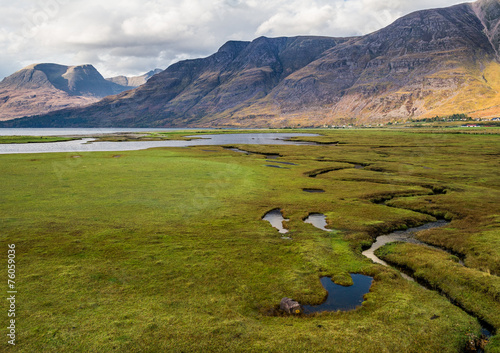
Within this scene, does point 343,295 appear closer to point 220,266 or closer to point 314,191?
point 220,266

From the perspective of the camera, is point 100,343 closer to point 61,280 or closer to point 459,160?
point 61,280

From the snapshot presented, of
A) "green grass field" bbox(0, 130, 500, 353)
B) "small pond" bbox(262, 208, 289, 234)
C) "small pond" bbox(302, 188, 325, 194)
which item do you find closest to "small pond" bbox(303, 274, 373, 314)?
"green grass field" bbox(0, 130, 500, 353)

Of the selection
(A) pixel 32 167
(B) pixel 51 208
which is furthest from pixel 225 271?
(A) pixel 32 167

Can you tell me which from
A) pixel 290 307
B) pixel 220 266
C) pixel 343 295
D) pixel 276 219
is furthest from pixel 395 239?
pixel 220 266

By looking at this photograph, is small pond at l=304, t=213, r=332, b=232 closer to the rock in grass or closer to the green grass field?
the green grass field

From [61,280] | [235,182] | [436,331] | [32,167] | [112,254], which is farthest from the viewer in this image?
[32,167]

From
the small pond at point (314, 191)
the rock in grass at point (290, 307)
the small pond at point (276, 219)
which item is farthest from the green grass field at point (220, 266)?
the small pond at point (314, 191)
